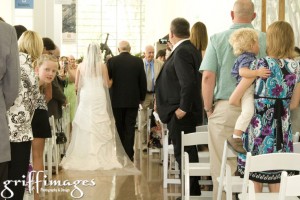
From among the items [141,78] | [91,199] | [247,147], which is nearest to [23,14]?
[141,78]

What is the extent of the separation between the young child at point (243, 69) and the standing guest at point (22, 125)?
4.73 ft

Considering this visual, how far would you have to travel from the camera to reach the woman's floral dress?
4.35 m

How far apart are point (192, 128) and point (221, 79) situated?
124 centimetres

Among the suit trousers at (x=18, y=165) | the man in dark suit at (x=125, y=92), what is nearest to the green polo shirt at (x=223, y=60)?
the suit trousers at (x=18, y=165)

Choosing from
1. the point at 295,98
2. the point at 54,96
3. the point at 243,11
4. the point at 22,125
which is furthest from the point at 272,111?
the point at 54,96

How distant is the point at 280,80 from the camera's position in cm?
436

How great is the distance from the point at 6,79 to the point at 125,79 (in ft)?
17.8

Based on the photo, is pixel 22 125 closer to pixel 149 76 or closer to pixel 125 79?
pixel 125 79

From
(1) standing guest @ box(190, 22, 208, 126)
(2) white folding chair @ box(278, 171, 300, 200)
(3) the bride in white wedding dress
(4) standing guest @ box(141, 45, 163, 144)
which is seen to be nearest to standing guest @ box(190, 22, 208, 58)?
(1) standing guest @ box(190, 22, 208, 126)

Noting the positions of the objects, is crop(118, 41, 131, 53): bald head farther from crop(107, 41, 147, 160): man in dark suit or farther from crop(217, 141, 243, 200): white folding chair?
crop(217, 141, 243, 200): white folding chair

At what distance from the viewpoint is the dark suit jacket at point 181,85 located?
6.10 metres

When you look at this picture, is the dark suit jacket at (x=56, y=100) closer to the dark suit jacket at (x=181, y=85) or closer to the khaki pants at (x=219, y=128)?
the dark suit jacket at (x=181, y=85)

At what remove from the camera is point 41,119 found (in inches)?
200

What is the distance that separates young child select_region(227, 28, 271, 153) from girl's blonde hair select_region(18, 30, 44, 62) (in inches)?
58.1
